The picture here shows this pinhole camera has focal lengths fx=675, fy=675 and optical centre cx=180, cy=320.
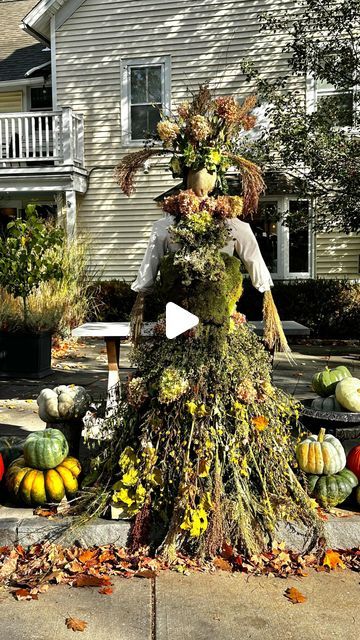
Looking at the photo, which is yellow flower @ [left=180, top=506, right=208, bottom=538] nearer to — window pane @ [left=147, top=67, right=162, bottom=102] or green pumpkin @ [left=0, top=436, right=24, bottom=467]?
green pumpkin @ [left=0, top=436, right=24, bottom=467]

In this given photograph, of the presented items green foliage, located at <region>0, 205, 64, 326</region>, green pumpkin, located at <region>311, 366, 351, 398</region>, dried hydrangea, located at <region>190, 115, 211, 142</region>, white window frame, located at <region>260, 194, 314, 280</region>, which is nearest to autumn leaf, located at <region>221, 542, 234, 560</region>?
green pumpkin, located at <region>311, 366, 351, 398</region>

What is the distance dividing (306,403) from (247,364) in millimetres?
1480

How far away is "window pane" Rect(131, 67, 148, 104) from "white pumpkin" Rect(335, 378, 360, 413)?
469 inches

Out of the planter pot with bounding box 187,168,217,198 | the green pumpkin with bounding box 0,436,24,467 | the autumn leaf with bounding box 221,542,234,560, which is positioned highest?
the planter pot with bounding box 187,168,217,198

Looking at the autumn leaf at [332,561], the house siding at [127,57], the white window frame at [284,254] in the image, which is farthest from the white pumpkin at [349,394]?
the house siding at [127,57]

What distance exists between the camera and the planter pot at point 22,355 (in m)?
8.17

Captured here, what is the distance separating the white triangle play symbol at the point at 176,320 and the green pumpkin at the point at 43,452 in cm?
97

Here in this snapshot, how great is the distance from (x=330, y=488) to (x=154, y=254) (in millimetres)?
1666

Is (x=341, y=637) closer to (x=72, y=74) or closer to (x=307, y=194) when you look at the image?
(x=307, y=194)

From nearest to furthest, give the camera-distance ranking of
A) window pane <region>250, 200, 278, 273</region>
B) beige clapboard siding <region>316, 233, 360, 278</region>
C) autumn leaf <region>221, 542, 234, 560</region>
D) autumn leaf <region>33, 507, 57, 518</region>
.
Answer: autumn leaf <region>221, 542, 234, 560</region>
autumn leaf <region>33, 507, 57, 518</region>
beige clapboard siding <region>316, 233, 360, 278</region>
window pane <region>250, 200, 278, 273</region>

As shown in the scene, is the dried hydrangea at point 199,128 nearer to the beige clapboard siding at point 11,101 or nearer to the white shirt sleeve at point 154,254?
the white shirt sleeve at point 154,254

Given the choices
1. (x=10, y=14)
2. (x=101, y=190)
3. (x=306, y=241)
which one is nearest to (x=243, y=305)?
(x=306, y=241)

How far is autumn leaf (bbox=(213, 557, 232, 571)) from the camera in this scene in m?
3.36

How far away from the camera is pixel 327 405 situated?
15.4 ft
